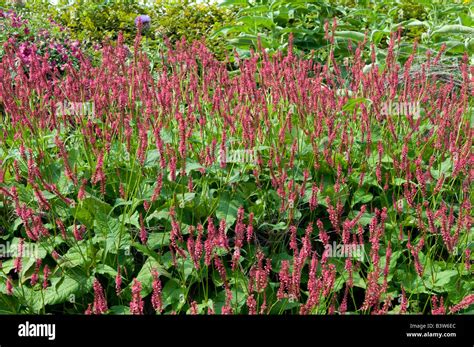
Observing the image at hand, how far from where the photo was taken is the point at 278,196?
2.96 meters

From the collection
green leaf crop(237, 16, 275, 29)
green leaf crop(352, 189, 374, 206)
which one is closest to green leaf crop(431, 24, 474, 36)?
green leaf crop(237, 16, 275, 29)

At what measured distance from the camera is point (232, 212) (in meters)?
2.84

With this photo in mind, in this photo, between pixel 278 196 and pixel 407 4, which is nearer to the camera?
pixel 278 196

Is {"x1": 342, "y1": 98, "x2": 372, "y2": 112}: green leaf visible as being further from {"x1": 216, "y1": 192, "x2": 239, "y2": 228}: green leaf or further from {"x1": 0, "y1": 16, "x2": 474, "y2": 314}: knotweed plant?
{"x1": 216, "y1": 192, "x2": 239, "y2": 228}: green leaf

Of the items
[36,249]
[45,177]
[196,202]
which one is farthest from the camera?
[45,177]

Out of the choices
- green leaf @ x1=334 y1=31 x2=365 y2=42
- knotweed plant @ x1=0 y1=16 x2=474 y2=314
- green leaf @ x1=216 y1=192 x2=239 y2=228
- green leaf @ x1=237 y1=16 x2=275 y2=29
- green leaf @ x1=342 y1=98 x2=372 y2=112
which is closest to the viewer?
knotweed plant @ x1=0 y1=16 x2=474 y2=314

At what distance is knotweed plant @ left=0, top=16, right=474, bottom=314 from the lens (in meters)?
2.46

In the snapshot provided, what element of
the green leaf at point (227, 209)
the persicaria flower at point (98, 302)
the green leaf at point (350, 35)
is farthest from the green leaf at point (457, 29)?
the persicaria flower at point (98, 302)
